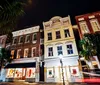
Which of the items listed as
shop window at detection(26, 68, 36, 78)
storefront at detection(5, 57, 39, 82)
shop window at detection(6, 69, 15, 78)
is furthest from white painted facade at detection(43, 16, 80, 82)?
shop window at detection(6, 69, 15, 78)

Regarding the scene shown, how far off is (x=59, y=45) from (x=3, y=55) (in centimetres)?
1024

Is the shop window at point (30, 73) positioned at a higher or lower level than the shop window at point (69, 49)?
lower

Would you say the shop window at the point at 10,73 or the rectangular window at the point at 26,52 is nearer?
the shop window at the point at 10,73

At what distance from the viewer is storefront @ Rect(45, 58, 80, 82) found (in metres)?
13.7

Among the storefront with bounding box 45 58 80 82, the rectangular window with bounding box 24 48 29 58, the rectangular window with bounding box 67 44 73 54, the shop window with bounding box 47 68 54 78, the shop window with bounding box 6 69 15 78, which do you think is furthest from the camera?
the rectangular window with bounding box 24 48 29 58

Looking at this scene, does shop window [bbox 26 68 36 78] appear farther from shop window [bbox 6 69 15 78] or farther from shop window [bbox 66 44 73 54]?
shop window [bbox 66 44 73 54]

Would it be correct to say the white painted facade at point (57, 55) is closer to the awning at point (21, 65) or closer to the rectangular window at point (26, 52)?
the awning at point (21, 65)

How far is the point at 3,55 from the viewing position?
16.8 m

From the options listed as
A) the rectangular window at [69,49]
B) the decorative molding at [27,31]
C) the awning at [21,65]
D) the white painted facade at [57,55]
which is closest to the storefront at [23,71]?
the awning at [21,65]

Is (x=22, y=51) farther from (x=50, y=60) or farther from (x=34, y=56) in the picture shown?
(x=50, y=60)

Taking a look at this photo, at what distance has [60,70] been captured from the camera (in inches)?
567

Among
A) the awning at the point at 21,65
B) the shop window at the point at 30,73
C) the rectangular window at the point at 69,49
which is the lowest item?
the shop window at the point at 30,73

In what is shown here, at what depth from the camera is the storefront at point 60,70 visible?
13734 millimetres

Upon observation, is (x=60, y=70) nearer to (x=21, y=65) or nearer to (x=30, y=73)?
(x=30, y=73)
